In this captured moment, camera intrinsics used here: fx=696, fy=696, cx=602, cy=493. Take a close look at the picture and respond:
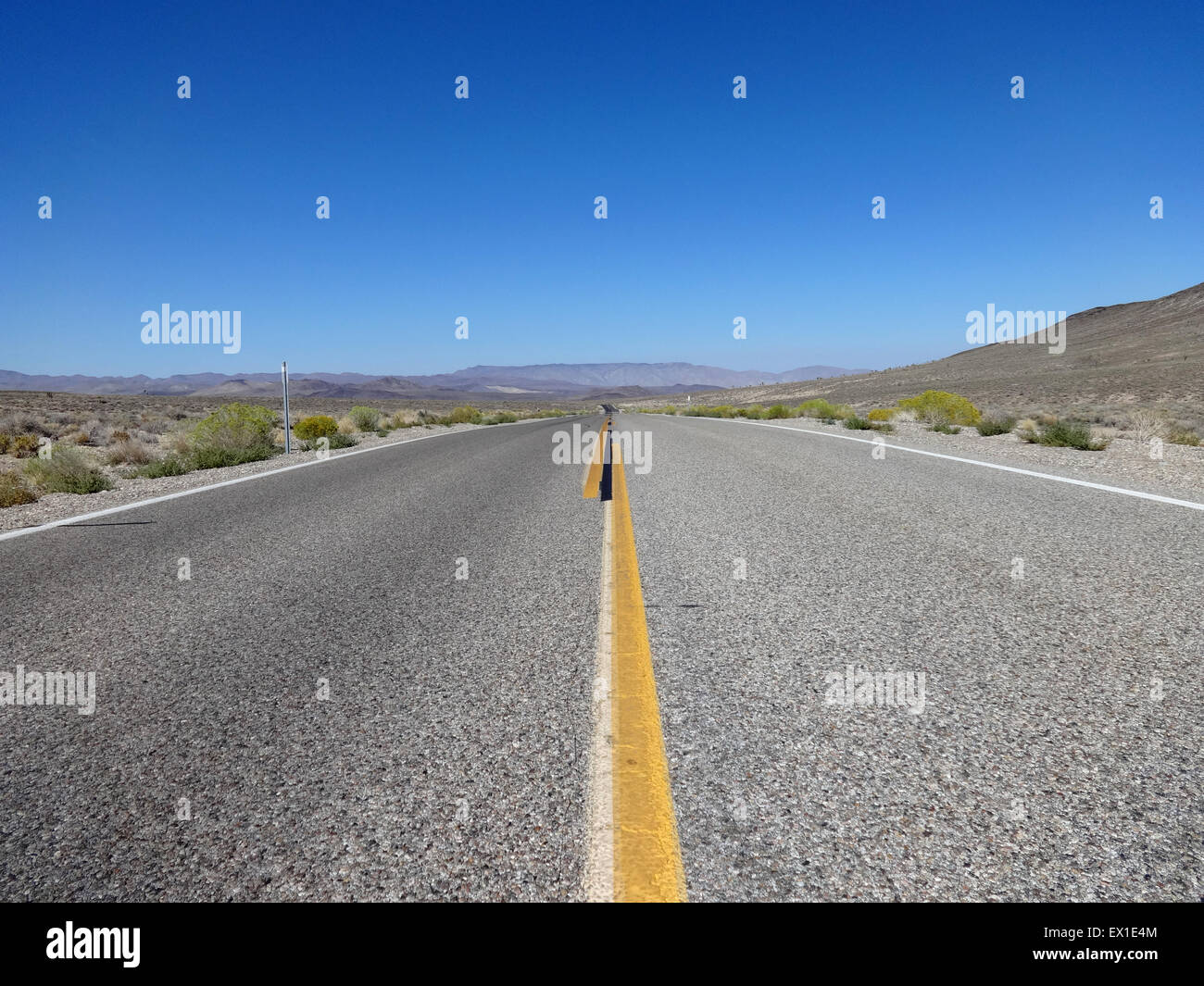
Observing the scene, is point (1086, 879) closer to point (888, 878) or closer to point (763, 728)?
point (888, 878)

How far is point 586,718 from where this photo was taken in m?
Answer: 2.41

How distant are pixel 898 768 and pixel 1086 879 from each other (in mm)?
522

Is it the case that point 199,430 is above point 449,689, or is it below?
above

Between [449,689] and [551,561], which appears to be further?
[551,561]

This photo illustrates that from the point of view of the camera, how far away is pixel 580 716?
2.43m

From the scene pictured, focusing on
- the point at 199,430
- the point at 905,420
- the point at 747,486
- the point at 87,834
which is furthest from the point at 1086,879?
the point at 905,420

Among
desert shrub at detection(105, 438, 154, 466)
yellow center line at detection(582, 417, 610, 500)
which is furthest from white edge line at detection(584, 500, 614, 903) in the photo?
desert shrub at detection(105, 438, 154, 466)

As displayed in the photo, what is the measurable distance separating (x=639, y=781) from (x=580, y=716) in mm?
469

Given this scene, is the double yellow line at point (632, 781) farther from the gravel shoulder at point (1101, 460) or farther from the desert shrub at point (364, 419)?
the desert shrub at point (364, 419)

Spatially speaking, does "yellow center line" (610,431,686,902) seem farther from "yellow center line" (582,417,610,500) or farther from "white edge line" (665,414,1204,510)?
"white edge line" (665,414,1204,510)

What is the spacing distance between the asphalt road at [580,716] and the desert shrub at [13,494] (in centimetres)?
271

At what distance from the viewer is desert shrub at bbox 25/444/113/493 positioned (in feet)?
28.1

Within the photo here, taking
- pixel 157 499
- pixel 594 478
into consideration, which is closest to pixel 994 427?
pixel 594 478
